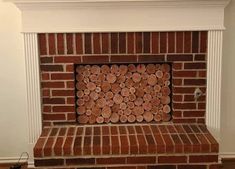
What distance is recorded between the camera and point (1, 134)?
276 centimetres

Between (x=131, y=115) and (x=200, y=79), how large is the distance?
0.59m

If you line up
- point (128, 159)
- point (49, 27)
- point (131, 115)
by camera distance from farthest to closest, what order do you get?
point (131, 115) < point (49, 27) < point (128, 159)

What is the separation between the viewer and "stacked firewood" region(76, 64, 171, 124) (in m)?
2.62

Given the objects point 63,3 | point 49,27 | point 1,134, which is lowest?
point 1,134

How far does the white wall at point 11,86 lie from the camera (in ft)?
8.56

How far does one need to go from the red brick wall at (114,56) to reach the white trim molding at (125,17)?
0.06 meters

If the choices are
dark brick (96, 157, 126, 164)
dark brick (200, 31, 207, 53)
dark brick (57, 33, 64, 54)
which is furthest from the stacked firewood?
dark brick (96, 157, 126, 164)

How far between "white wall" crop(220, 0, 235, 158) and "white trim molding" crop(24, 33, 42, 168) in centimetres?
144

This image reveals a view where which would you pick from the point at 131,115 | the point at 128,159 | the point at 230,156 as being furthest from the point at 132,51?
the point at 230,156

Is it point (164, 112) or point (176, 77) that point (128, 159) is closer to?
point (164, 112)

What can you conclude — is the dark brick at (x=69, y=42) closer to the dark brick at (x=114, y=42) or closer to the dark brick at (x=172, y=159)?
the dark brick at (x=114, y=42)

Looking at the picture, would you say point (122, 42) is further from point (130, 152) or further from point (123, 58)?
point (130, 152)

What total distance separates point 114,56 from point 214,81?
0.77m

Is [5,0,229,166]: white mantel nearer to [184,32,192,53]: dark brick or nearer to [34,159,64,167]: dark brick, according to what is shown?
[184,32,192,53]: dark brick
